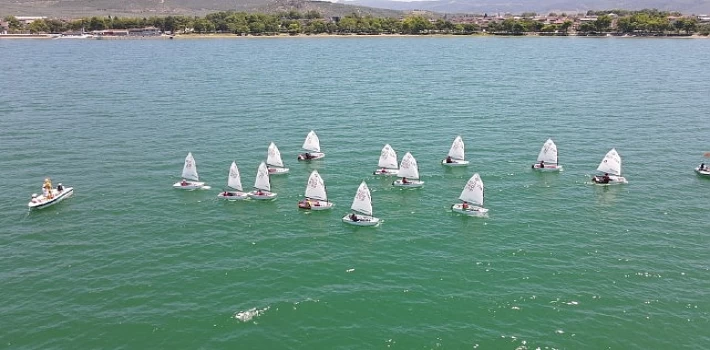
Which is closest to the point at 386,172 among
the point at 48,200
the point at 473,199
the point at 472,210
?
the point at 473,199

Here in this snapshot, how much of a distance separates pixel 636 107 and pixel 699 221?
267ft

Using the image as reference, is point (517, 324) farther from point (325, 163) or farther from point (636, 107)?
point (636, 107)

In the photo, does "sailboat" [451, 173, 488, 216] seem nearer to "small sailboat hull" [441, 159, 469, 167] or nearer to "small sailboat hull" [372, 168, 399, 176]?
"small sailboat hull" [372, 168, 399, 176]

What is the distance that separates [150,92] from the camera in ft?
582

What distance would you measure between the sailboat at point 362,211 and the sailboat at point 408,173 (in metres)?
14.5

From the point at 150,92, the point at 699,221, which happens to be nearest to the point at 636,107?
the point at 699,221

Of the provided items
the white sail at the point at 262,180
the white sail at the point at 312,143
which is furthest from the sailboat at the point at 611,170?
the white sail at the point at 262,180

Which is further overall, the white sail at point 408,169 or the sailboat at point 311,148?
the sailboat at point 311,148

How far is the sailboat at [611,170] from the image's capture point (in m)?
94.0

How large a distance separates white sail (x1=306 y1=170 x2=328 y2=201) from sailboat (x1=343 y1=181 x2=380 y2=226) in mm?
6123

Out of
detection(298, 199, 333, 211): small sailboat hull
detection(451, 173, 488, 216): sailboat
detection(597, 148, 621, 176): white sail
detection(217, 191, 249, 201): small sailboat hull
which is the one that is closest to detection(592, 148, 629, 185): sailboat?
detection(597, 148, 621, 176): white sail

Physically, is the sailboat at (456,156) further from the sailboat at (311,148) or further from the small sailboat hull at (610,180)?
the sailboat at (311,148)

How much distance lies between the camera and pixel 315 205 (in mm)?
84375

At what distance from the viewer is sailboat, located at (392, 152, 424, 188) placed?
93.0m
